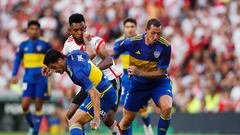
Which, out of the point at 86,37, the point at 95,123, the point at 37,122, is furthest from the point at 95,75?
the point at 37,122

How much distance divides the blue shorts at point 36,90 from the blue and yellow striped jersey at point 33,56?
0.12m

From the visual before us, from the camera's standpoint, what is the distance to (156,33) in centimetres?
1585

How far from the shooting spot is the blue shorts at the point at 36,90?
2141 cm

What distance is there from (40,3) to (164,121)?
17.5m

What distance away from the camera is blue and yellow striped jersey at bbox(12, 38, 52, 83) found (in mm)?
21406

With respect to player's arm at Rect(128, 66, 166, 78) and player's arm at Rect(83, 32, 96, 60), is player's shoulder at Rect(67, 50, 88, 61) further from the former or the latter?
player's arm at Rect(128, 66, 166, 78)

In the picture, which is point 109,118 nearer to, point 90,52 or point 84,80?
point 90,52

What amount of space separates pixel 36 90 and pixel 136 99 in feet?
17.9

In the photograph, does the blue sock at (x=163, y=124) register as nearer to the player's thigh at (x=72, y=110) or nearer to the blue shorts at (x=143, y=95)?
the blue shorts at (x=143, y=95)

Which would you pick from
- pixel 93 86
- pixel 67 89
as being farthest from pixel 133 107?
pixel 67 89

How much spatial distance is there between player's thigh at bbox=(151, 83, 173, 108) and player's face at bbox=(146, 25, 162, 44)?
1.02 meters

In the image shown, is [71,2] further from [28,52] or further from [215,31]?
[28,52]

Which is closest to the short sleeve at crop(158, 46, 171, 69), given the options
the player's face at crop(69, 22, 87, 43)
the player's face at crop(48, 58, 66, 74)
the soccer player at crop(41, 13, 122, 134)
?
the soccer player at crop(41, 13, 122, 134)

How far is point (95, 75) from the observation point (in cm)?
1442
